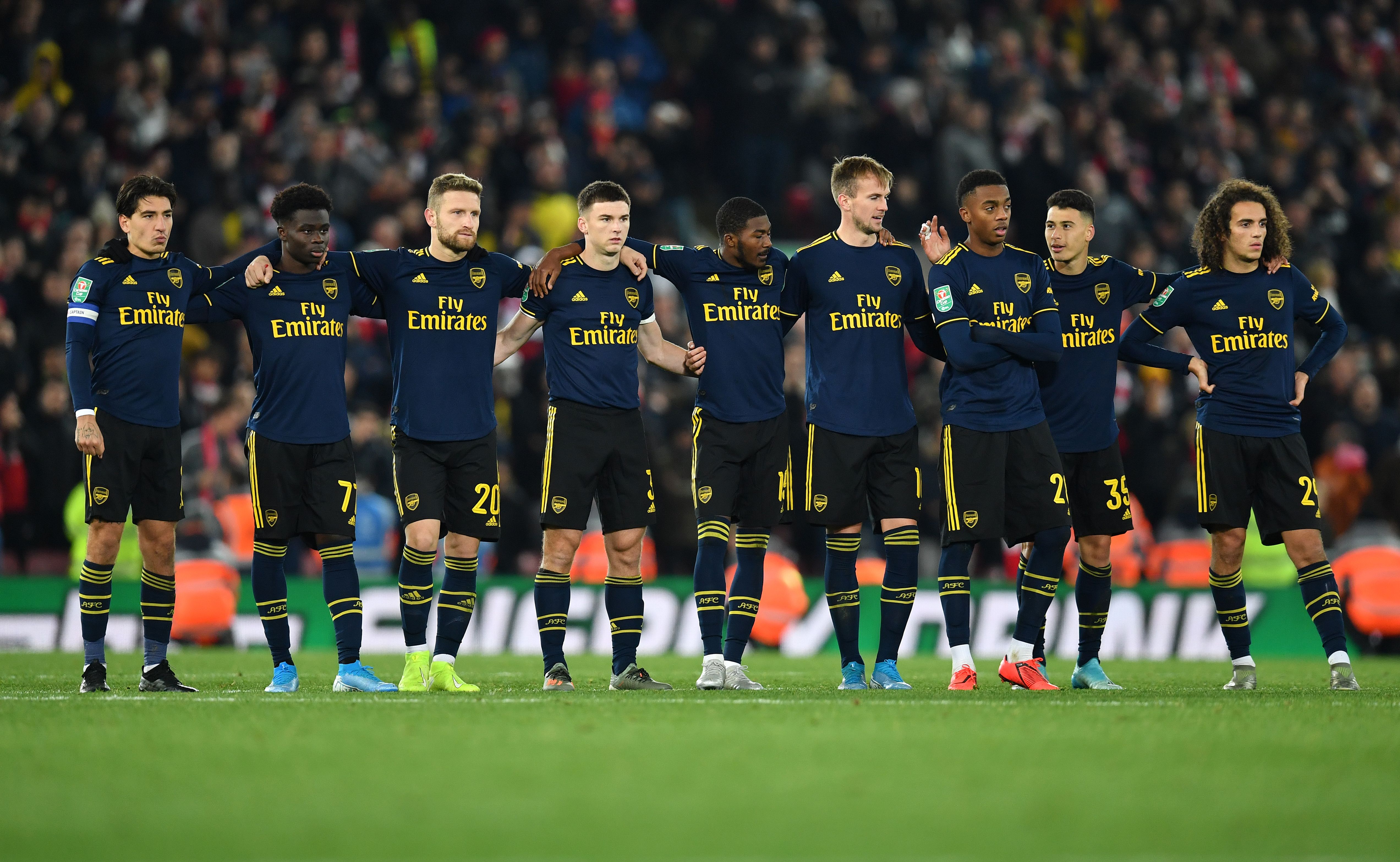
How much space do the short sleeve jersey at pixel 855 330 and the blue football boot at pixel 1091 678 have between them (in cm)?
177

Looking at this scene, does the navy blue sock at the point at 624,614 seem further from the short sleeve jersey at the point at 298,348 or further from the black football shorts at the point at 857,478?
the short sleeve jersey at the point at 298,348

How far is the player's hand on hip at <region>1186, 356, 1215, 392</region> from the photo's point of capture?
8.70 meters

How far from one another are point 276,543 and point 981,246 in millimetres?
4243

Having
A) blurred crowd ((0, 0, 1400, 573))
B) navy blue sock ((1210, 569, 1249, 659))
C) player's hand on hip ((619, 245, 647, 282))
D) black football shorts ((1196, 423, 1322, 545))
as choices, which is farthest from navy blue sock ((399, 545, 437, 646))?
blurred crowd ((0, 0, 1400, 573))

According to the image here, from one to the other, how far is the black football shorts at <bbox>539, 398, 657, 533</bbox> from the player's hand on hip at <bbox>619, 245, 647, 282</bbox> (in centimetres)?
77

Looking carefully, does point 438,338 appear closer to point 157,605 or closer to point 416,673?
point 416,673

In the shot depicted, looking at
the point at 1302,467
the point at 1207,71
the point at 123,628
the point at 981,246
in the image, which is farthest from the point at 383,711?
the point at 1207,71

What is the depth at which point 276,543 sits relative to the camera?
331 inches

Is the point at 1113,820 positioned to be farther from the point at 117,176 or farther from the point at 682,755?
the point at 117,176

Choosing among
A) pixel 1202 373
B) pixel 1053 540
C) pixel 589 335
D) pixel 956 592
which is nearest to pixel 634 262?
pixel 589 335

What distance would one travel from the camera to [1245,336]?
8.76 metres

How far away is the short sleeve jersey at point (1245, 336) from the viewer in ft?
28.5

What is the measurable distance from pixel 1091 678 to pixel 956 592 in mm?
1033

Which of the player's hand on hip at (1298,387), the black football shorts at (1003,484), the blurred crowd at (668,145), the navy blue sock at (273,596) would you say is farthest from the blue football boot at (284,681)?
the player's hand on hip at (1298,387)
